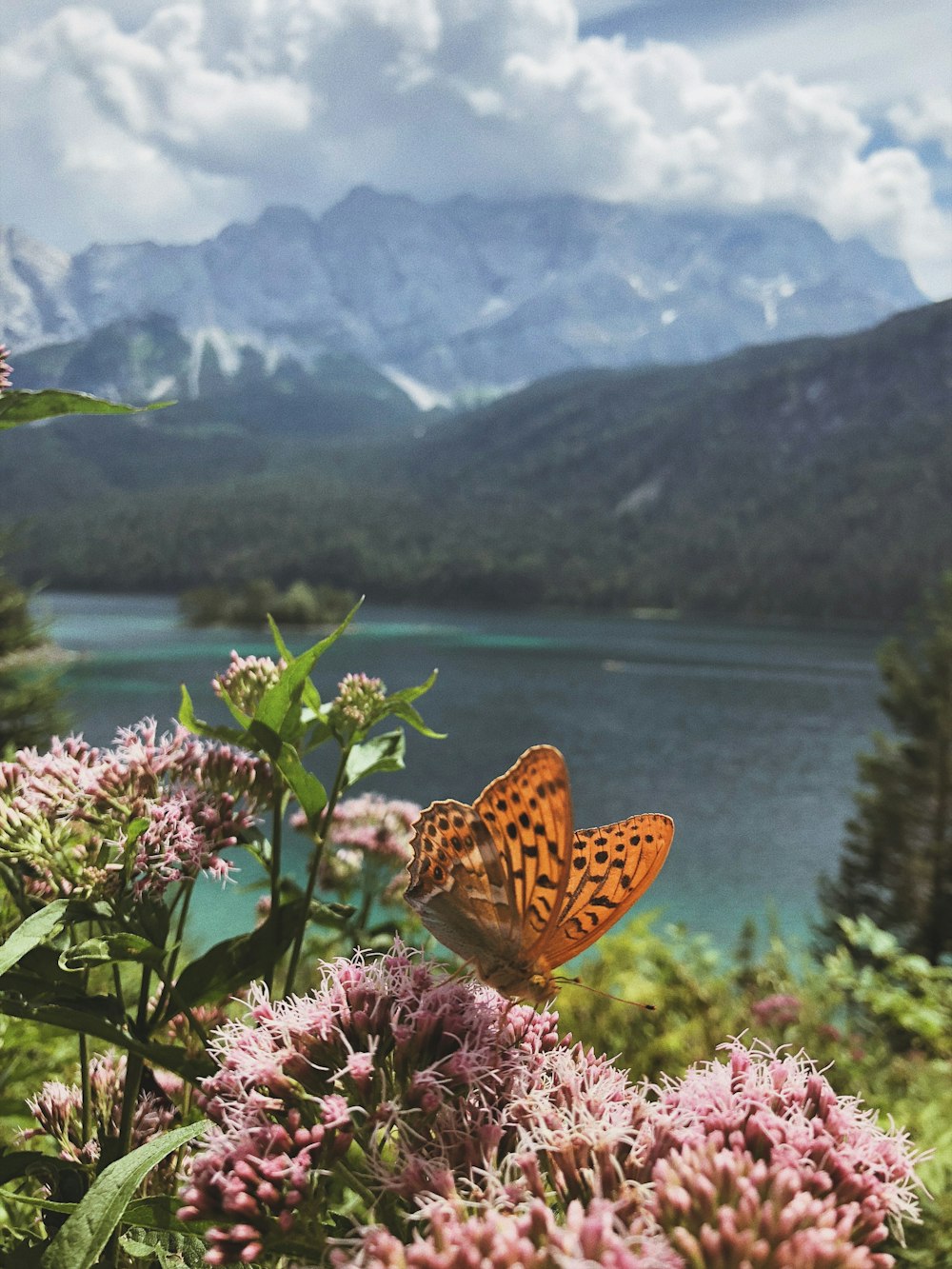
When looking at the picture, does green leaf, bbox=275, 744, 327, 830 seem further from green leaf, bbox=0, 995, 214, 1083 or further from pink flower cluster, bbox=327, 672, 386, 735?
green leaf, bbox=0, 995, 214, 1083

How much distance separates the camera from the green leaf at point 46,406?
1.31m

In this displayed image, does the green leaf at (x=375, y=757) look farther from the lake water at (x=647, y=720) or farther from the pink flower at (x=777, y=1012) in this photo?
the pink flower at (x=777, y=1012)

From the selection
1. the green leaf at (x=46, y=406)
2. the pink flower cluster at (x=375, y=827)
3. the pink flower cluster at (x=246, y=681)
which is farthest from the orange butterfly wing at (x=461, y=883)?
the pink flower cluster at (x=375, y=827)

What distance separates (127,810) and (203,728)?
0.18m

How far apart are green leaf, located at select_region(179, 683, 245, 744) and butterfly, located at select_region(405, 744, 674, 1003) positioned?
0.34 metres

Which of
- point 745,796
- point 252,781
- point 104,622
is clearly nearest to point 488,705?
point 745,796

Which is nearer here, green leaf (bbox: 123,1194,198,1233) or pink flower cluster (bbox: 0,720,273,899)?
green leaf (bbox: 123,1194,198,1233)

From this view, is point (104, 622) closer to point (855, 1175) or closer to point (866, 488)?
point (855, 1175)

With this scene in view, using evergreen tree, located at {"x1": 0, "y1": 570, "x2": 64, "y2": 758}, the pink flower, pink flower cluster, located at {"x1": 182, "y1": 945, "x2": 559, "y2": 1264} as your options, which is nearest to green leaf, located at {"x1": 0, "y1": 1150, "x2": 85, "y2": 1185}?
pink flower cluster, located at {"x1": 182, "y1": 945, "x2": 559, "y2": 1264}

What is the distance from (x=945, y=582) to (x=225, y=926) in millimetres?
14406

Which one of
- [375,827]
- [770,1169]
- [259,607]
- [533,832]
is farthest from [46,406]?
[259,607]

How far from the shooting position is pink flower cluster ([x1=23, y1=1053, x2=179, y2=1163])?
4.45ft

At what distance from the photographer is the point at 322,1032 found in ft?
4.09

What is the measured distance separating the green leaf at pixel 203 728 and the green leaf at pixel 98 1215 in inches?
24.9
